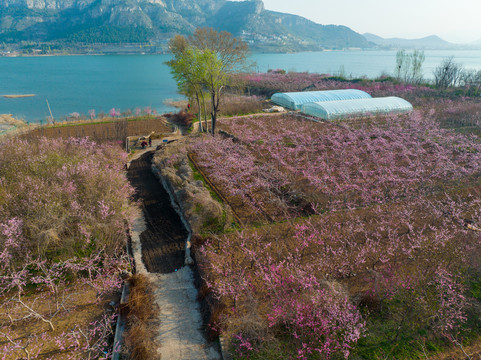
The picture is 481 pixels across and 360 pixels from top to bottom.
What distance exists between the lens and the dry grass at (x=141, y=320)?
10.8 m

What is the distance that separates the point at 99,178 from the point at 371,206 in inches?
738

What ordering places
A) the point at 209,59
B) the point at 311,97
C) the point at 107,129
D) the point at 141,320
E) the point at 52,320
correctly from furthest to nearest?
the point at 311,97
the point at 107,129
the point at 209,59
the point at 52,320
the point at 141,320

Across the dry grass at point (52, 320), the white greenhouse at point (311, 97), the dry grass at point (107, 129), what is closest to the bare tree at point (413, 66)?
the white greenhouse at point (311, 97)

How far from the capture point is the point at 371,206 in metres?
19.3

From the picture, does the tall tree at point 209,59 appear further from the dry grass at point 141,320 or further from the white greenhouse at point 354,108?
the dry grass at point 141,320

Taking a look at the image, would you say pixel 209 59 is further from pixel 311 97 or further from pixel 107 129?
pixel 311 97

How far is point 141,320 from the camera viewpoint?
1214cm

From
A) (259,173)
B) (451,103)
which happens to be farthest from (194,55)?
(451,103)

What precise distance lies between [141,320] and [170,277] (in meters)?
3.08

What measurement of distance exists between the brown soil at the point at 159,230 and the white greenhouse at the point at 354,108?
29.1m

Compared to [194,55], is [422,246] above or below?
below

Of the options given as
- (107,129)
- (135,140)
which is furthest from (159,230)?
(107,129)

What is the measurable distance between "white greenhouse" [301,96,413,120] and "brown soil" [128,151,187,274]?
29140 millimetres

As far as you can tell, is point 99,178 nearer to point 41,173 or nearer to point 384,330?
point 41,173
